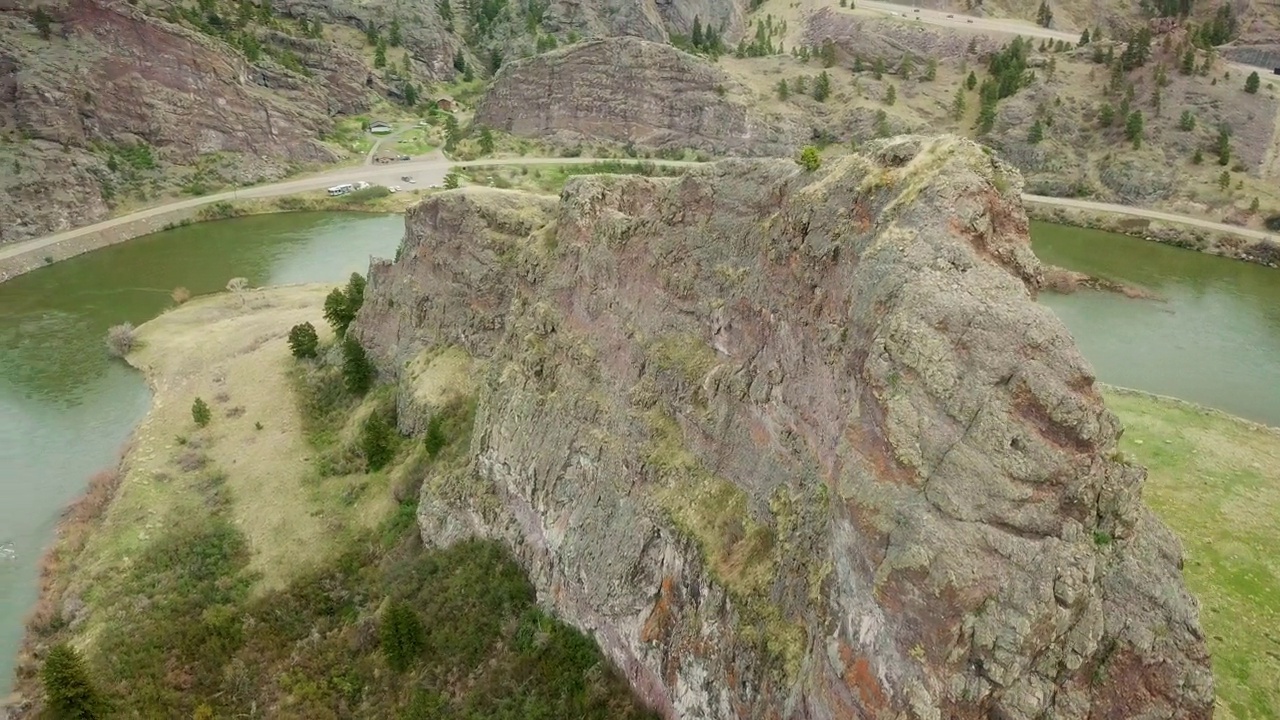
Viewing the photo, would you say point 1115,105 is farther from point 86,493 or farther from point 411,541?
point 86,493

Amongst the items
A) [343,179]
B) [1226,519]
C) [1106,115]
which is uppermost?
[1106,115]

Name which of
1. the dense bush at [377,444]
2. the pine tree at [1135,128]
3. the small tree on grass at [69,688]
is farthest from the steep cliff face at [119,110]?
the pine tree at [1135,128]

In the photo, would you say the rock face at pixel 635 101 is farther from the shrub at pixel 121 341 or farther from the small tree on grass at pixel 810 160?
the small tree on grass at pixel 810 160

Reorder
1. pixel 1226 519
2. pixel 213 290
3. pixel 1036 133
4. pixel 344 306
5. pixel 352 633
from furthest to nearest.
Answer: pixel 1036 133 → pixel 213 290 → pixel 344 306 → pixel 1226 519 → pixel 352 633

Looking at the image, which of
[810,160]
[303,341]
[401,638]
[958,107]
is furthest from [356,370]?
[958,107]

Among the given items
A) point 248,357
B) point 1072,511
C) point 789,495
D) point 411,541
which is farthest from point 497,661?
point 248,357

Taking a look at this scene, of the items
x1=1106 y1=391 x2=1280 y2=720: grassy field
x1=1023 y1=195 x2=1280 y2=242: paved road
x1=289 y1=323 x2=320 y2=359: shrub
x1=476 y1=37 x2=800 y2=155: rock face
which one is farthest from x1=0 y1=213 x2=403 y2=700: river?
x1=1023 y1=195 x2=1280 y2=242: paved road

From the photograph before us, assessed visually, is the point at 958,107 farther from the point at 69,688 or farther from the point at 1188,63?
the point at 69,688
